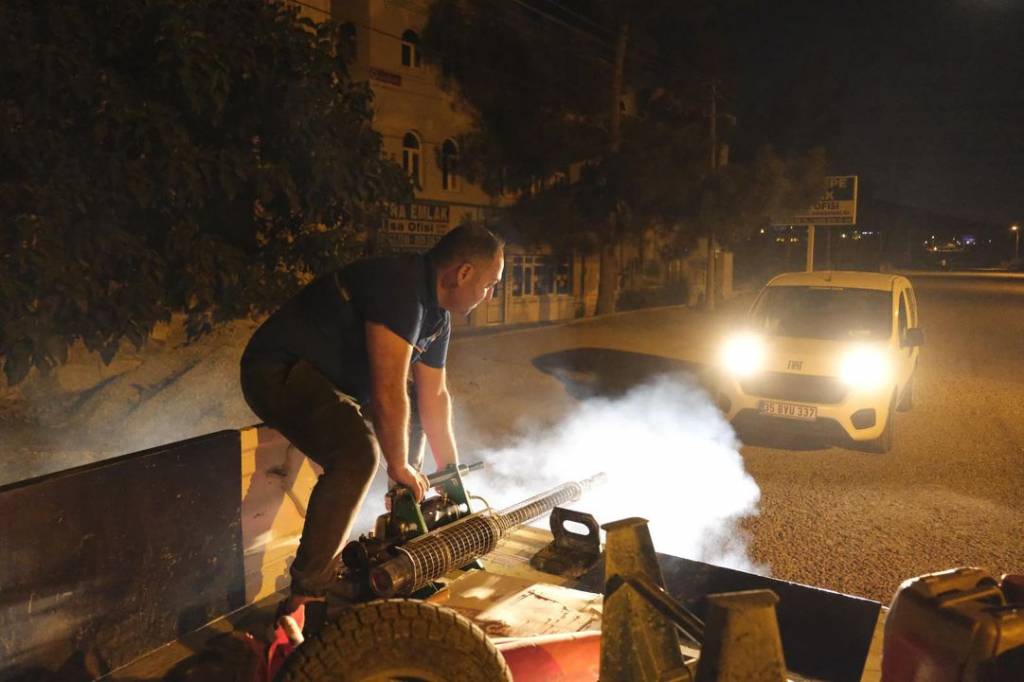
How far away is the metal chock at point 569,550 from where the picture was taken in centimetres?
385

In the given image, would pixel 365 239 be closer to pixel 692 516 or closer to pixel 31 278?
pixel 31 278

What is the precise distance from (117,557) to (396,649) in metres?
1.67

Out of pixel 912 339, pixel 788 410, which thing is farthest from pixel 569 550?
pixel 912 339

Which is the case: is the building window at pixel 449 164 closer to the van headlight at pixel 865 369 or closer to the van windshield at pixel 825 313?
the van windshield at pixel 825 313

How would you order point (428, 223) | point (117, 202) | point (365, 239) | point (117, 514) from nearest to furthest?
1. point (117, 514)
2. point (117, 202)
3. point (365, 239)
4. point (428, 223)

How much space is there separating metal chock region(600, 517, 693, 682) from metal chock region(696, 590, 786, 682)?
28 centimetres

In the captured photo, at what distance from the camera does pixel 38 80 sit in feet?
16.9

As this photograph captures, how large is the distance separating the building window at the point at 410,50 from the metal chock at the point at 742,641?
2202 centimetres

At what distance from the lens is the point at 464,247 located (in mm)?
3027

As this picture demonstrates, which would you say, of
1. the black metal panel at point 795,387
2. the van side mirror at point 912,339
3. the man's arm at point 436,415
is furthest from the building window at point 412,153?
the man's arm at point 436,415

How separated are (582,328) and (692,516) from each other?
17.8 m

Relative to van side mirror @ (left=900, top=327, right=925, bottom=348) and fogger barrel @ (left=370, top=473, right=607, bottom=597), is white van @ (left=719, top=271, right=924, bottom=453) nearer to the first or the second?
van side mirror @ (left=900, top=327, right=925, bottom=348)

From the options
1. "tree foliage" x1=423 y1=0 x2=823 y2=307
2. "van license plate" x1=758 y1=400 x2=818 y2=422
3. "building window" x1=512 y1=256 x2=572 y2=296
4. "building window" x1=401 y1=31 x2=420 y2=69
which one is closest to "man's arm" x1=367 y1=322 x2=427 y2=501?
"van license plate" x1=758 y1=400 x2=818 y2=422

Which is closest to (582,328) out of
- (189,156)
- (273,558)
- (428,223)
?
(428,223)
